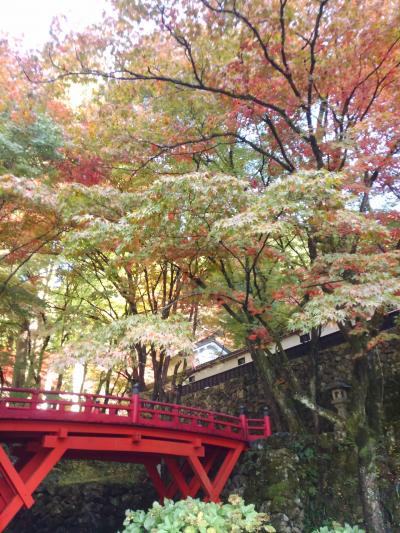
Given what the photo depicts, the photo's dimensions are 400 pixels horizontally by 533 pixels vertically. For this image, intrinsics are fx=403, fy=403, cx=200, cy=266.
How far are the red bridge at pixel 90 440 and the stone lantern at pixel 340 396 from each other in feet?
6.32

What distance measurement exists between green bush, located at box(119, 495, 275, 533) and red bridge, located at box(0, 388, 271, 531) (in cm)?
277

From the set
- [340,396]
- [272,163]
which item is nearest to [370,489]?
[340,396]

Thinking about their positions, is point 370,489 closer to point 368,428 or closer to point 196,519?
point 368,428

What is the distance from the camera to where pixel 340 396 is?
420 inches

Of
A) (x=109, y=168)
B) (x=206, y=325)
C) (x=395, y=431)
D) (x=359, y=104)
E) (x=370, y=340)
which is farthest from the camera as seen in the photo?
(x=206, y=325)

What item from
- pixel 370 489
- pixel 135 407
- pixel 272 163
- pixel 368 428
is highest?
pixel 272 163

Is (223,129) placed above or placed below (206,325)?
above

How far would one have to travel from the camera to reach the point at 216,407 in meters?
15.4

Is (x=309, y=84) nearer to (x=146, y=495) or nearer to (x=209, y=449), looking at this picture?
(x=209, y=449)

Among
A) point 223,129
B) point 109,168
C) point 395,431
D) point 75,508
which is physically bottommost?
point 75,508

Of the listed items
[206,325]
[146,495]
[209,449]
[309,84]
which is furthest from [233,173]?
[146,495]

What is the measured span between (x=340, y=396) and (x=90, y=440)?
6.43 meters

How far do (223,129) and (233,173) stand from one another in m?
1.24

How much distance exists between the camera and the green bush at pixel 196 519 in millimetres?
5035
